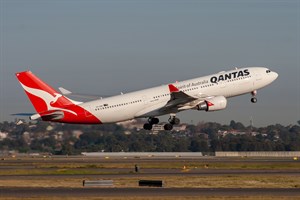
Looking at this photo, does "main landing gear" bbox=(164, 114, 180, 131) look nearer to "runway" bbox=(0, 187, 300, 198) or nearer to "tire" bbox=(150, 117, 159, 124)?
"tire" bbox=(150, 117, 159, 124)

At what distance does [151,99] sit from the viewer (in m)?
93.2

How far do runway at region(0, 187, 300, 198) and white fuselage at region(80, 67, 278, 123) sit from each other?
34.4 meters

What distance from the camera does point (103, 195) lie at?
168 ft

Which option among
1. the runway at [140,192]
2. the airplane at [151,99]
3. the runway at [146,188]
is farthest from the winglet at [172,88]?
the runway at [140,192]

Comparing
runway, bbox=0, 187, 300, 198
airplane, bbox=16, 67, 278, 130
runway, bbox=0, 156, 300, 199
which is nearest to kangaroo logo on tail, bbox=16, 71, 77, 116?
airplane, bbox=16, 67, 278, 130

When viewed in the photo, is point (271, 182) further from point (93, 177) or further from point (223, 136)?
point (223, 136)

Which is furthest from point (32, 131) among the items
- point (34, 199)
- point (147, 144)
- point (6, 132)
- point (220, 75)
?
point (34, 199)

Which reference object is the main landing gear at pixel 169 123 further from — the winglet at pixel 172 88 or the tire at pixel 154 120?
the winglet at pixel 172 88

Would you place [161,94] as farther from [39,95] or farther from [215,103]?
[39,95]

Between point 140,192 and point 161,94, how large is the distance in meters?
41.1

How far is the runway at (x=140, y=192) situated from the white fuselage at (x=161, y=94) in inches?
1355

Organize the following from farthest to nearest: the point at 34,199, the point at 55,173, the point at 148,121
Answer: the point at 148,121 < the point at 55,173 < the point at 34,199

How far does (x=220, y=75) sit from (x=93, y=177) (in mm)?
29423

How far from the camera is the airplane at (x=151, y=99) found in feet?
295
